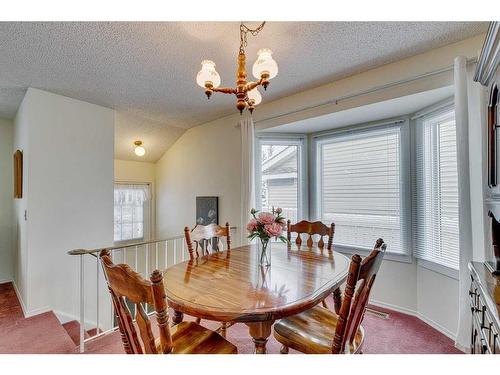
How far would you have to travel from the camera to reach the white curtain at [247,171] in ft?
10.7

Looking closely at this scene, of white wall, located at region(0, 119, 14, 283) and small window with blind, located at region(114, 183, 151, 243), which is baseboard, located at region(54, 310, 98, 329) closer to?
white wall, located at region(0, 119, 14, 283)

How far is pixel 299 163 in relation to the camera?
343 cm

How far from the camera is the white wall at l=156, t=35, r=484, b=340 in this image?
6.98 ft

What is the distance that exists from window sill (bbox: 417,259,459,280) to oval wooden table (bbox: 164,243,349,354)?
112cm

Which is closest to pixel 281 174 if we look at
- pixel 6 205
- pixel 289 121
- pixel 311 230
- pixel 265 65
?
pixel 289 121

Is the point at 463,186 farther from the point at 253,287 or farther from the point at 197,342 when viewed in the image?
the point at 197,342

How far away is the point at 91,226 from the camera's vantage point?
9.97 feet

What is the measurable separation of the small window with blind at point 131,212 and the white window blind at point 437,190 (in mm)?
4664

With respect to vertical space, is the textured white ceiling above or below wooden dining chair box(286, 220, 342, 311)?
above

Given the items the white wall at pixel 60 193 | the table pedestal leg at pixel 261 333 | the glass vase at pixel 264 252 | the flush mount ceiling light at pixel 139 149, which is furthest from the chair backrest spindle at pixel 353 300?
the flush mount ceiling light at pixel 139 149

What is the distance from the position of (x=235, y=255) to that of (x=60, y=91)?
8.90 feet

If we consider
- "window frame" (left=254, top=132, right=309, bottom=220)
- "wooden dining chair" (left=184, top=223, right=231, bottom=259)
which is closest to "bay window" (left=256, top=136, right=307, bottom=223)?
"window frame" (left=254, top=132, right=309, bottom=220)

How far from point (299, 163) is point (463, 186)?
74.0 inches

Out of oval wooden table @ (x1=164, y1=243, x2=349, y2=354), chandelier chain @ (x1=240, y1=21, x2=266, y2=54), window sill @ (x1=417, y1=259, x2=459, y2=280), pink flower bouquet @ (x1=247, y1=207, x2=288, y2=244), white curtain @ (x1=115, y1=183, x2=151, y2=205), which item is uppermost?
chandelier chain @ (x1=240, y1=21, x2=266, y2=54)
